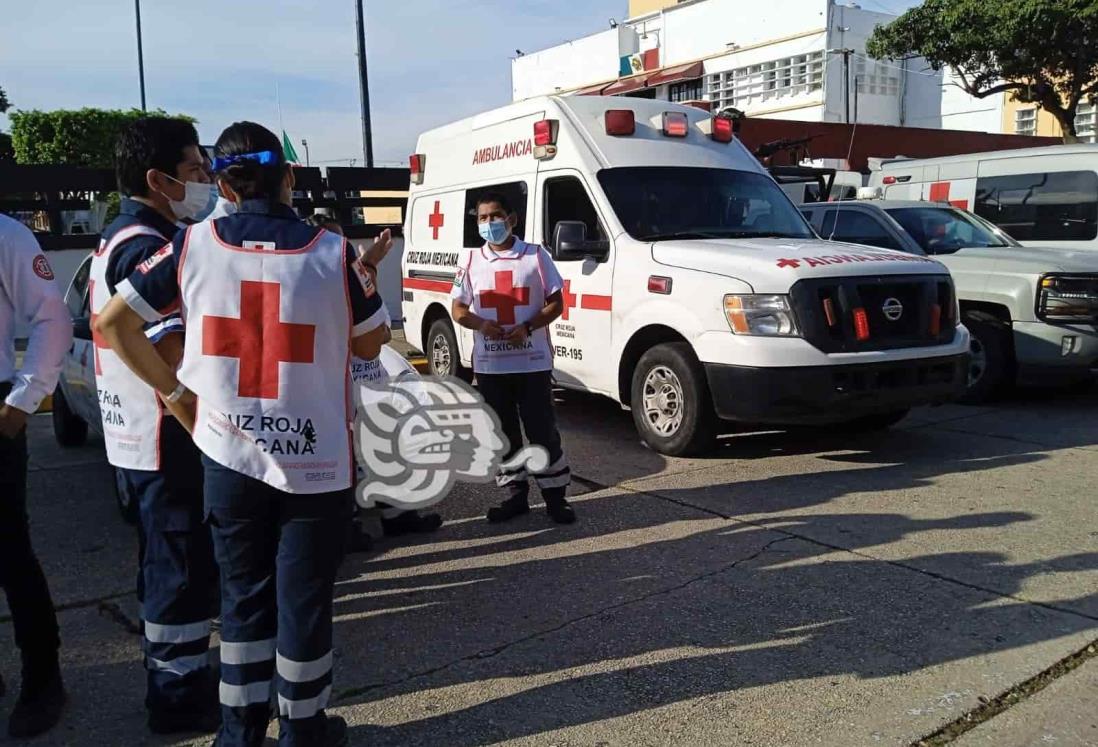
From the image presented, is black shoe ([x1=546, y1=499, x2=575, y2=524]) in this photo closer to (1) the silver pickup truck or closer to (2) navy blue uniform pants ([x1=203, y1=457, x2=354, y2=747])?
(2) navy blue uniform pants ([x1=203, y1=457, x2=354, y2=747])

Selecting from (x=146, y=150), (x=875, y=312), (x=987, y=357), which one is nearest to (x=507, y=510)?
(x=875, y=312)

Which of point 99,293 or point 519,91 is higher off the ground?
point 519,91

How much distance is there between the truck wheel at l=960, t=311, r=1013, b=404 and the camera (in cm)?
796

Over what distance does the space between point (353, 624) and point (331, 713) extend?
76cm

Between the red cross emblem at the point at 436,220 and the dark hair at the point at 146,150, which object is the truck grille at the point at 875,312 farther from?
the red cross emblem at the point at 436,220

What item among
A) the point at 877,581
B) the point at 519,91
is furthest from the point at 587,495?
the point at 519,91

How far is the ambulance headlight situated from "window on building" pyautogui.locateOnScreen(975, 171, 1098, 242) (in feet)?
17.2

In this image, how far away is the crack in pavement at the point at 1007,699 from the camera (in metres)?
2.86

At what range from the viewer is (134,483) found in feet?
9.89

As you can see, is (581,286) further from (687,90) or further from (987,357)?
(687,90)

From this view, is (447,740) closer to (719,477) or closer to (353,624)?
(353,624)

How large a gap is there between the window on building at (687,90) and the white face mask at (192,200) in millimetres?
41858

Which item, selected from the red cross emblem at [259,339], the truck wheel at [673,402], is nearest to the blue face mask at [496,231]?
the truck wheel at [673,402]

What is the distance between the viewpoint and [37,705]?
3.06m
